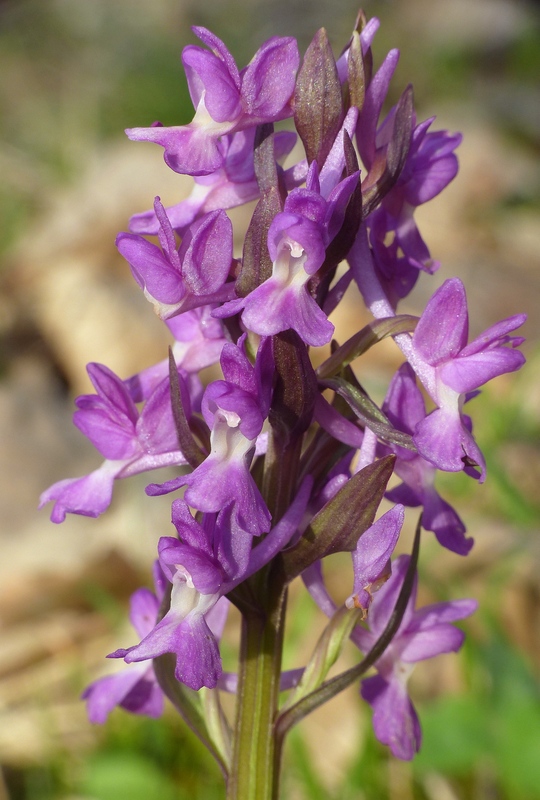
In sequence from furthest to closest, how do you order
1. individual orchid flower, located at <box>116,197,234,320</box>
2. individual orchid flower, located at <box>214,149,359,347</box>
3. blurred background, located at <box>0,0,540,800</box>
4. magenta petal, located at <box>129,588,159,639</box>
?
blurred background, located at <box>0,0,540,800</box> → magenta petal, located at <box>129,588,159,639</box> → individual orchid flower, located at <box>116,197,234,320</box> → individual orchid flower, located at <box>214,149,359,347</box>

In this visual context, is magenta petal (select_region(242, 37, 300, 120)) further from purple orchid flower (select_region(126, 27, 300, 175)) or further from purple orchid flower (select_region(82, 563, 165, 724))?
purple orchid flower (select_region(82, 563, 165, 724))

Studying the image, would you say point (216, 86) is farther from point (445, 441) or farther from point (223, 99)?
point (445, 441)

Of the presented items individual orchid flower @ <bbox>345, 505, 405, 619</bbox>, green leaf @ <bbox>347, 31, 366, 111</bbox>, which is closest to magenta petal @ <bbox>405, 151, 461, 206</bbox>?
green leaf @ <bbox>347, 31, 366, 111</bbox>

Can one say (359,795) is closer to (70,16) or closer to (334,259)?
(334,259)

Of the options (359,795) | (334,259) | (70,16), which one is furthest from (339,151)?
(70,16)

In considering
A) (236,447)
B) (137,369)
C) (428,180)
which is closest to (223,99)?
(428,180)

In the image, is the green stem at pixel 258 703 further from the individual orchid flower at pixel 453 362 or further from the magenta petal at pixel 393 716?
the individual orchid flower at pixel 453 362

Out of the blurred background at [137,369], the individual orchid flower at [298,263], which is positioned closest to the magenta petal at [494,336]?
the individual orchid flower at [298,263]
